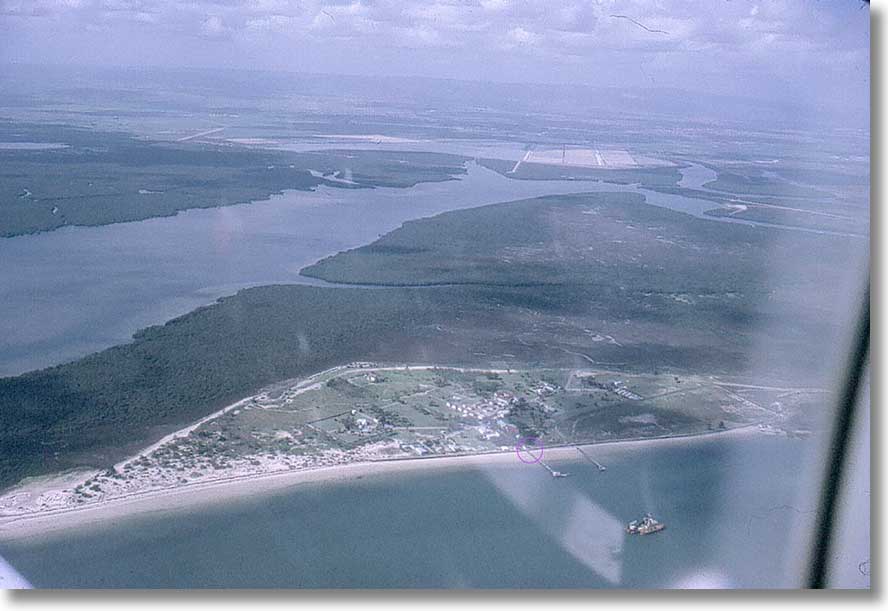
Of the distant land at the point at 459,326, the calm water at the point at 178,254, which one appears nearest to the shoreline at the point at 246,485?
the distant land at the point at 459,326

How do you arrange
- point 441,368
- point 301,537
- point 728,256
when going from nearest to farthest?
point 301,537, point 441,368, point 728,256

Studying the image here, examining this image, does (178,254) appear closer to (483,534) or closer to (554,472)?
(554,472)

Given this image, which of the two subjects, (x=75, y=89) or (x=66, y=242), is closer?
(x=66, y=242)

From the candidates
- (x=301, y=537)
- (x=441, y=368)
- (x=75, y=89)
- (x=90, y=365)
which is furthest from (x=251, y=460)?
(x=75, y=89)

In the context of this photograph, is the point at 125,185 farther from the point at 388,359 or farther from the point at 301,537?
the point at 301,537

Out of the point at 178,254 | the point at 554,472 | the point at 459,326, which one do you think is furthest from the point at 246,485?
the point at 178,254

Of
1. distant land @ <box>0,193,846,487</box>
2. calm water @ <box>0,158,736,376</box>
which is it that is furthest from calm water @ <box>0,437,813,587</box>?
calm water @ <box>0,158,736,376</box>

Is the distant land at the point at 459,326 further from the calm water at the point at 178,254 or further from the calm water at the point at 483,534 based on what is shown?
the calm water at the point at 483,534
